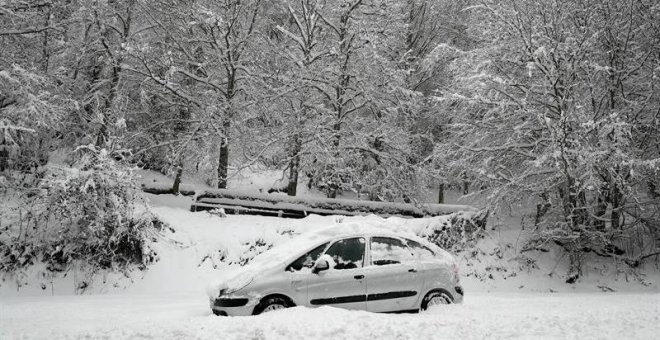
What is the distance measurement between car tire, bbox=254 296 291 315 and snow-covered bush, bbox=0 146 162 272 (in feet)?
21.6

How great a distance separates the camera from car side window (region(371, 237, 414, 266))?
7.90m

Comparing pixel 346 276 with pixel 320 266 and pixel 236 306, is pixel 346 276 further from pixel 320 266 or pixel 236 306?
pixel 236 306

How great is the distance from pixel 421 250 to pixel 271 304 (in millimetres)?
2758

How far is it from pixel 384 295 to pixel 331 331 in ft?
7.51

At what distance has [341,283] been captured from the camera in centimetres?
753

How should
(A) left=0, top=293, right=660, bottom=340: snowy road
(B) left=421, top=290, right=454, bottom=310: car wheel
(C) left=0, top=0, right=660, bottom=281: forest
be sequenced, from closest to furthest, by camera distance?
(A) left=0, top=293, right=660, bottom=340: snowy road → (B) left=421, top=290, right=454, bottom=310: car wheel → (C) left=0, top=0, right=660, bottom=281: forest

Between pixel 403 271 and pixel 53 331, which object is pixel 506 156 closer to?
pixel 403 271

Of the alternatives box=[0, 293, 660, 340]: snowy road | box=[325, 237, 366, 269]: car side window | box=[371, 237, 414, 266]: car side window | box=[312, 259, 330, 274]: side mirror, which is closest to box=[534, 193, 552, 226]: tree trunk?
box=[0, 293, 660, 340]: snowy road

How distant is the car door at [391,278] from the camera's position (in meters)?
7.65

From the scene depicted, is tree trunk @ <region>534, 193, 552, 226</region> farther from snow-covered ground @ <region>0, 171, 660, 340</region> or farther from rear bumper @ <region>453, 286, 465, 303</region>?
rear bumper @ <region>453, 286, 465, 303</region>

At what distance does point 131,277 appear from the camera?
12.7 metres

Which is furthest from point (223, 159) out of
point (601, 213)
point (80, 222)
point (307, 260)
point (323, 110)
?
point (601, 213)

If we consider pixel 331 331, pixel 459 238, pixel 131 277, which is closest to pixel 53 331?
pixel 331 331

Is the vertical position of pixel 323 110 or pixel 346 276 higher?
pixel 323 110
